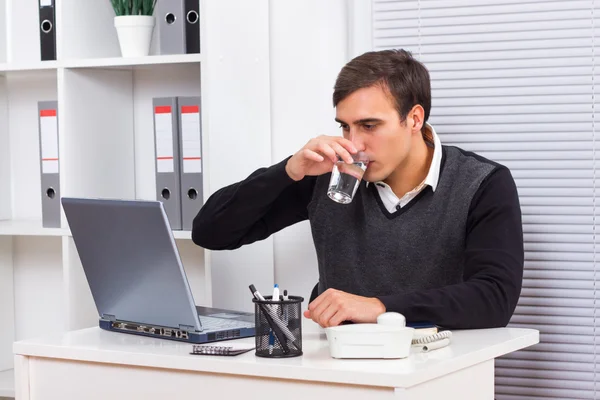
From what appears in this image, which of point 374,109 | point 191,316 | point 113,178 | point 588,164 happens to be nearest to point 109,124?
point 113,178

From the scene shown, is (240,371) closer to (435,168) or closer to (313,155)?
(313,155)

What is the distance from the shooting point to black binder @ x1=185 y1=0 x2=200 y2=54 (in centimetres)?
280

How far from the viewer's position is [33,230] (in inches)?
116

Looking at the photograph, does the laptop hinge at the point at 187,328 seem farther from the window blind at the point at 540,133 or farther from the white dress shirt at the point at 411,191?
the window blind at the point at 540,133

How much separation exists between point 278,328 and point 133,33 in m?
1.47

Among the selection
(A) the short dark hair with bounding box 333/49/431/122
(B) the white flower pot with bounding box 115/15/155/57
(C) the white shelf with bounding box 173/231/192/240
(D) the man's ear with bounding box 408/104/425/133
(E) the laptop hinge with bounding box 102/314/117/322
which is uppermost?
(B) the white flower pot with bounding box 115/15/155/57

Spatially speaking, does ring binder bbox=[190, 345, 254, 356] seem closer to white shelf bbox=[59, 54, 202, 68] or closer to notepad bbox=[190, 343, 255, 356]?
notepad bbox=[190, 343, 255, 356]

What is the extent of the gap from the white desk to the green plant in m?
1.21

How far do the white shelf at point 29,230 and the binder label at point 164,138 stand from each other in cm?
36

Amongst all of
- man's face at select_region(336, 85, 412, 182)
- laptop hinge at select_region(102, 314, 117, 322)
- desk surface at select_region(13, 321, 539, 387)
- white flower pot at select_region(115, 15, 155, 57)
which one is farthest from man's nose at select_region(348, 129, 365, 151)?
white flower pot at select_region(115, 15, 155, 57)

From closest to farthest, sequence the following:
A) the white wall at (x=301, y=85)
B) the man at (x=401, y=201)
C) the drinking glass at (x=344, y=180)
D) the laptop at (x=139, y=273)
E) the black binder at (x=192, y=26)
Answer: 1. the laptop at (x=139, y=273)
2. the drinking glass at (x=344, y=180)
3. the man at (x=401, y=201)
4. the black binder at (x=192, y=26)
5. the white wall at (x=301, y=85)

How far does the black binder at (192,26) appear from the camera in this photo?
2.80 metres

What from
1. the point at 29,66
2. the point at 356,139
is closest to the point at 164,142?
the point at 29,66

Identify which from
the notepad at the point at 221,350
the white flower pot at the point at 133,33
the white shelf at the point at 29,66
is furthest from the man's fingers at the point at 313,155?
the white shelf at the point at 29,66
